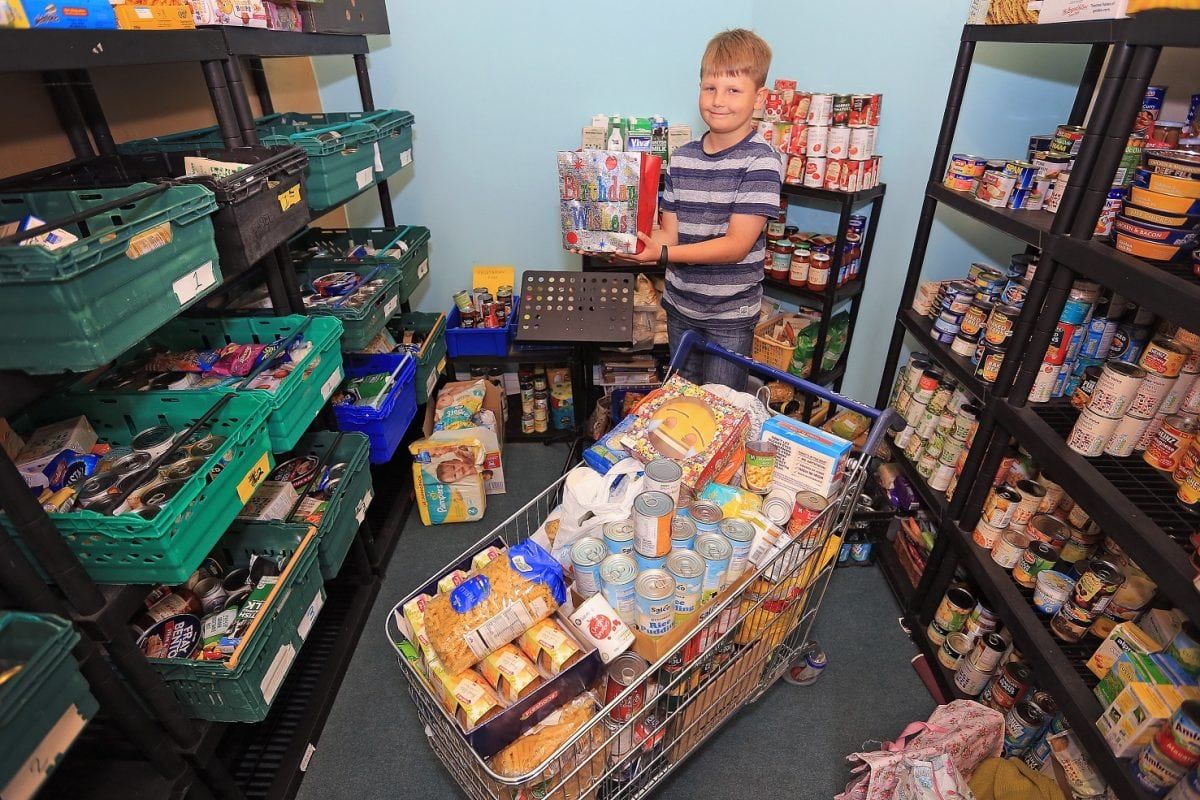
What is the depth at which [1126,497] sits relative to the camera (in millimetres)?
1486

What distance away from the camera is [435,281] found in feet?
11.8

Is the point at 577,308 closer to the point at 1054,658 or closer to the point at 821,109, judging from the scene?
the point at 821,109

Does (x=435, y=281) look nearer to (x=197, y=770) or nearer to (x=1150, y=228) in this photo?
(x=197, y=770)

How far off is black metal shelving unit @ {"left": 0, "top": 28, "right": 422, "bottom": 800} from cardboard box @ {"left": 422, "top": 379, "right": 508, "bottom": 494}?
65 cm

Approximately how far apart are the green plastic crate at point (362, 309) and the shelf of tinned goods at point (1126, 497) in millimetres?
2085

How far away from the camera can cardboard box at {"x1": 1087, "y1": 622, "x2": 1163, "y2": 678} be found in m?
1.44

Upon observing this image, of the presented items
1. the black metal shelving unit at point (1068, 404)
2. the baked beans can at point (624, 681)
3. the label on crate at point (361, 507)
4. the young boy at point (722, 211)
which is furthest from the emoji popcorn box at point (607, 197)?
the baked beans can at point (624, 681)

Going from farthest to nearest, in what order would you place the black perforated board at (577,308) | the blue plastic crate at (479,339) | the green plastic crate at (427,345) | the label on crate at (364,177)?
1. the blue plastic crate at (479,339)
2. the green plastic crate at (427,345)
3. the black perforated board at (577,308)
4. the label on crate at (364,177)

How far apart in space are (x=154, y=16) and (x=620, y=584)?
5.26ft

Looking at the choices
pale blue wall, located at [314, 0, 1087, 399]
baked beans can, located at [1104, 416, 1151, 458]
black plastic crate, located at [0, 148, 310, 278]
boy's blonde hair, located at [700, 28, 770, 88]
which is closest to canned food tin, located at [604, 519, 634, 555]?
black plastic crate, located at [0, 148, 310, 278]

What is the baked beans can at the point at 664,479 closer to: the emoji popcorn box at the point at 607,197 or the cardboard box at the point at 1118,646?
the emoji popcorn box at the point at 607,197

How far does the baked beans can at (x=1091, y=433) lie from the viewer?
1.59 m

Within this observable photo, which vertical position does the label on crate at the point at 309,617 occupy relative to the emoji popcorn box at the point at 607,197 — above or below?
below

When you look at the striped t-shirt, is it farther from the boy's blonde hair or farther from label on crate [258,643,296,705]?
label on crate [258,643,296,705]
